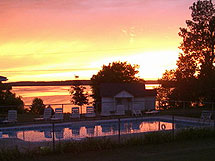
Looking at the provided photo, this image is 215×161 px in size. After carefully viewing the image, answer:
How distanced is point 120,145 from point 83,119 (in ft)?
35.1

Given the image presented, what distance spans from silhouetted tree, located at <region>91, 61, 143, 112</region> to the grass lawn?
30.2 metres

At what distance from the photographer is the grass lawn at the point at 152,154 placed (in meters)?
9.12

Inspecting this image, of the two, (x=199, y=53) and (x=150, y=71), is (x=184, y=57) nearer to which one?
(x=199, y=53)

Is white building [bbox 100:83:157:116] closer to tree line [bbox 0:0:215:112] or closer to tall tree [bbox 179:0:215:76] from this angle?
tree line [bbox 0:0:215:112]

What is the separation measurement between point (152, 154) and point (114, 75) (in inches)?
1348

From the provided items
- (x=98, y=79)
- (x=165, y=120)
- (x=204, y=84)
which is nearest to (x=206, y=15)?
(x=204, y=84)

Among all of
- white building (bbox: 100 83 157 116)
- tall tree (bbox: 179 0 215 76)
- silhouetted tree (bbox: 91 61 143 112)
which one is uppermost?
tall tree (bbox: 179 0 215 76)

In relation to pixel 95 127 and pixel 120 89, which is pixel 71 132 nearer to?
pixel 95 127

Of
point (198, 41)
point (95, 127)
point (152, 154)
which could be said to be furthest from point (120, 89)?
point (152, 154)

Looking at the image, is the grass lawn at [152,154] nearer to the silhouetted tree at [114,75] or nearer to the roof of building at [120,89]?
the roof of building at [120,89]

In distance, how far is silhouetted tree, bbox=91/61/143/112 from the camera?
141 ft

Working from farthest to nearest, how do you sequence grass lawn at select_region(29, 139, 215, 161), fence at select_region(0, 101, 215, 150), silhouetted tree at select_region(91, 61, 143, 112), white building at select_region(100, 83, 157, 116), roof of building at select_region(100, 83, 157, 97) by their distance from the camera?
silhouetted tree at select_region(91, 61, 143, 112) < roof of building at select_region(100, 83, 157, 97) < white building at select_region(100, 83, 157, 116) < fence at select_region(0, 101, 215, 150) < grass lawn at select_region(29, 139, 215, 161)

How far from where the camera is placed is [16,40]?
28172 mm

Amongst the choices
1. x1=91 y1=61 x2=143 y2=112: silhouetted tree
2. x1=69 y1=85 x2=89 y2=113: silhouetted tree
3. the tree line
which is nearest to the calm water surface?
the tree line
